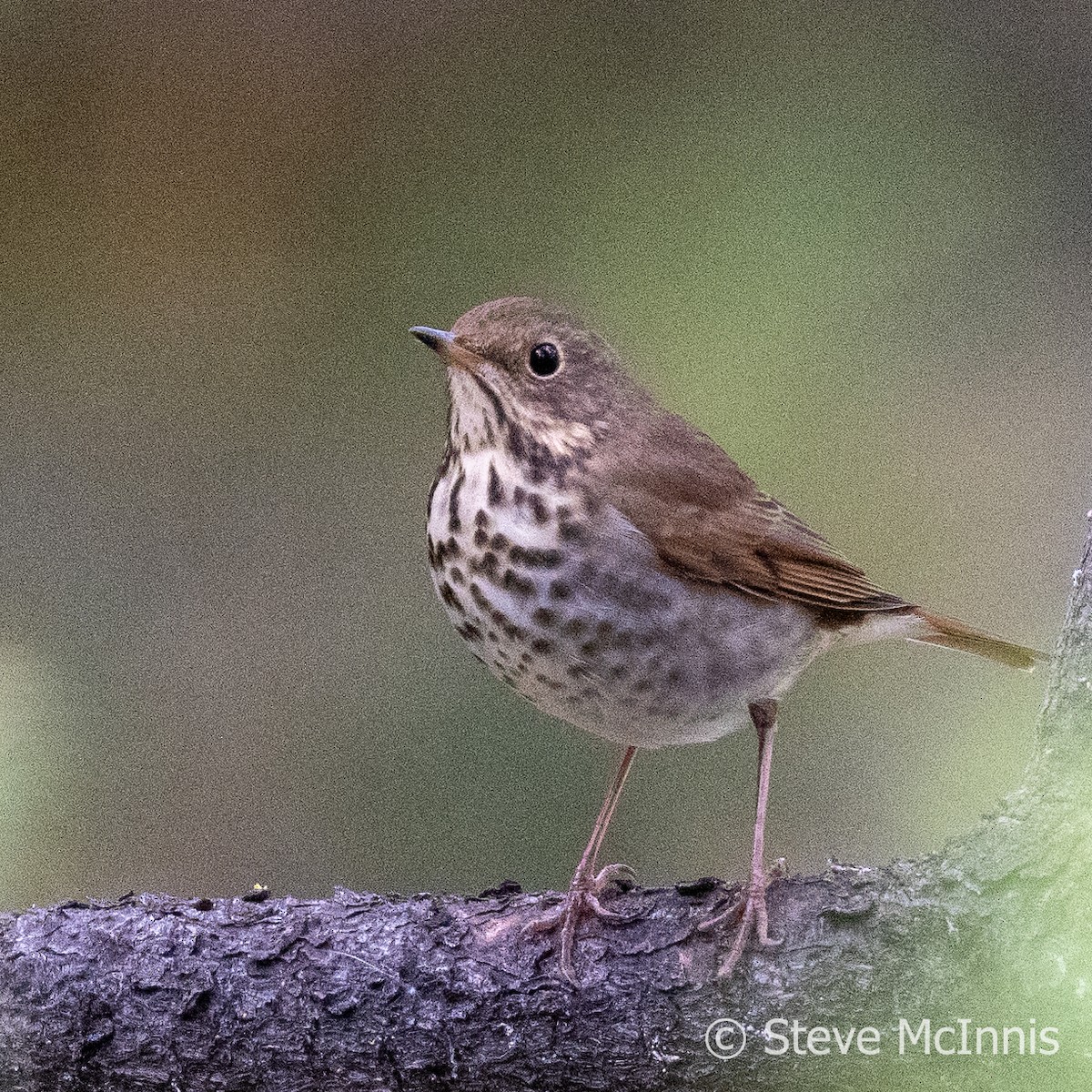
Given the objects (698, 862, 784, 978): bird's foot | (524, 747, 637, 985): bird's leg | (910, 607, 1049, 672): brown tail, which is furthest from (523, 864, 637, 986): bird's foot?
(910, 607, 1049, 672): brown tail

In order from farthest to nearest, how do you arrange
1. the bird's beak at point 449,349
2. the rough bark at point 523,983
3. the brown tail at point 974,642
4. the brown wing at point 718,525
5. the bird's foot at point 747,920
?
the brown tail at point 974,642 < the brown wing at point 718,525 < the bird's beak at point 449,349 < the bird's foot at point 747,920 < the rough bark at point 523,983

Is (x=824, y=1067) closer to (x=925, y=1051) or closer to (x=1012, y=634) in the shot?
(x=925, y=1051)

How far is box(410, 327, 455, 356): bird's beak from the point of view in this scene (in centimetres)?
296

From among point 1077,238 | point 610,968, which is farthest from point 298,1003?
point 1077,238

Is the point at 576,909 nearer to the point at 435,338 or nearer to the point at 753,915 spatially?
the point at 753,915

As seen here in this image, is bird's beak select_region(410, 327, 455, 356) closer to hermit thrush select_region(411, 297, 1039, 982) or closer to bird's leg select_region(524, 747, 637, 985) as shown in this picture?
hermit thrush select_region(411, 297, 1039, 982)

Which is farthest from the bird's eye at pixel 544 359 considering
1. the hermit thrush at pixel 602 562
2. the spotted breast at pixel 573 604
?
the spotted breast at pixel 573 604

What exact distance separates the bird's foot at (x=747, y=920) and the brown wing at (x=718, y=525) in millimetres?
613

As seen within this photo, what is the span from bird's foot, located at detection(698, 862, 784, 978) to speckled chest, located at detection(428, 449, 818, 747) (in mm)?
378

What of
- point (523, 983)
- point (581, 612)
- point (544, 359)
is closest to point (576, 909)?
point (523, 983)

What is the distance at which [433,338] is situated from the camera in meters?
3.00

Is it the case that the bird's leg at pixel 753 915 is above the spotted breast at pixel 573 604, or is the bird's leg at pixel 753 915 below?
below

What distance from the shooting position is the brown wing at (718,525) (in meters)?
3.21

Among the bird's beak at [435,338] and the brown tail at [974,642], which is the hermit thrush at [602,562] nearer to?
the bird's beak at [435,338]
